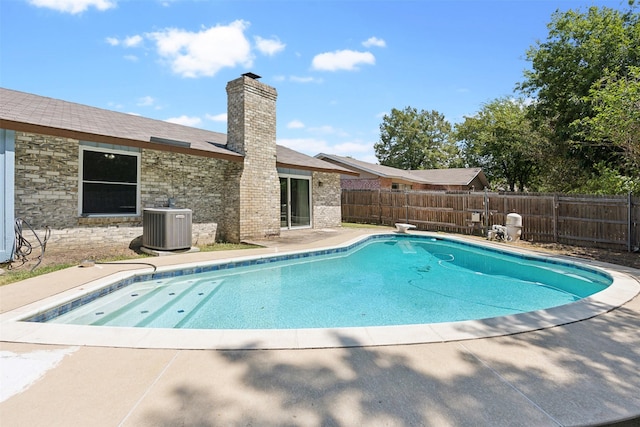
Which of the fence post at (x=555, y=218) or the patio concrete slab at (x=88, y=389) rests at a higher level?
the fence post at (x=555, y=218)

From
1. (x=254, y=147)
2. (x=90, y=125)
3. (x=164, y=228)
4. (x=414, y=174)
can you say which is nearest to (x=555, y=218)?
(x=254, y=147)

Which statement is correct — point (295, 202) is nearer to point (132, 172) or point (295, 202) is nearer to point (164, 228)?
point (164, 228)

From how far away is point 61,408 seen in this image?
84.3 inches

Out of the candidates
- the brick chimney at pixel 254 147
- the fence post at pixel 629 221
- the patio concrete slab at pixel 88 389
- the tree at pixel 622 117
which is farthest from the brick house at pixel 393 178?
the patio concrete slab at pixel 88 389

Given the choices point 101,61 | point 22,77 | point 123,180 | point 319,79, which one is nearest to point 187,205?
point 123,180

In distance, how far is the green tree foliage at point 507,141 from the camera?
21.9 meters

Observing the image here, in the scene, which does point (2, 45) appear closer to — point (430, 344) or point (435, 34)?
point (430, 344)

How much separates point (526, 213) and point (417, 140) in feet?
108

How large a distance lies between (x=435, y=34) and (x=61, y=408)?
43.1 ft

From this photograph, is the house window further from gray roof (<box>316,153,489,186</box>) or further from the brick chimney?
gray roof (<box>316,153,489,186</box>)

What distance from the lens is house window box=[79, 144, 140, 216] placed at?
303 inches

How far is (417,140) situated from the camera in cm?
4234

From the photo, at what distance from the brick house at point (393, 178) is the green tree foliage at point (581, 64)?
7.27 m

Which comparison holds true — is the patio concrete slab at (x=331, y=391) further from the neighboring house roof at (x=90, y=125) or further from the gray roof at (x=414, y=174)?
the gray roof at (x=414, y=174)
